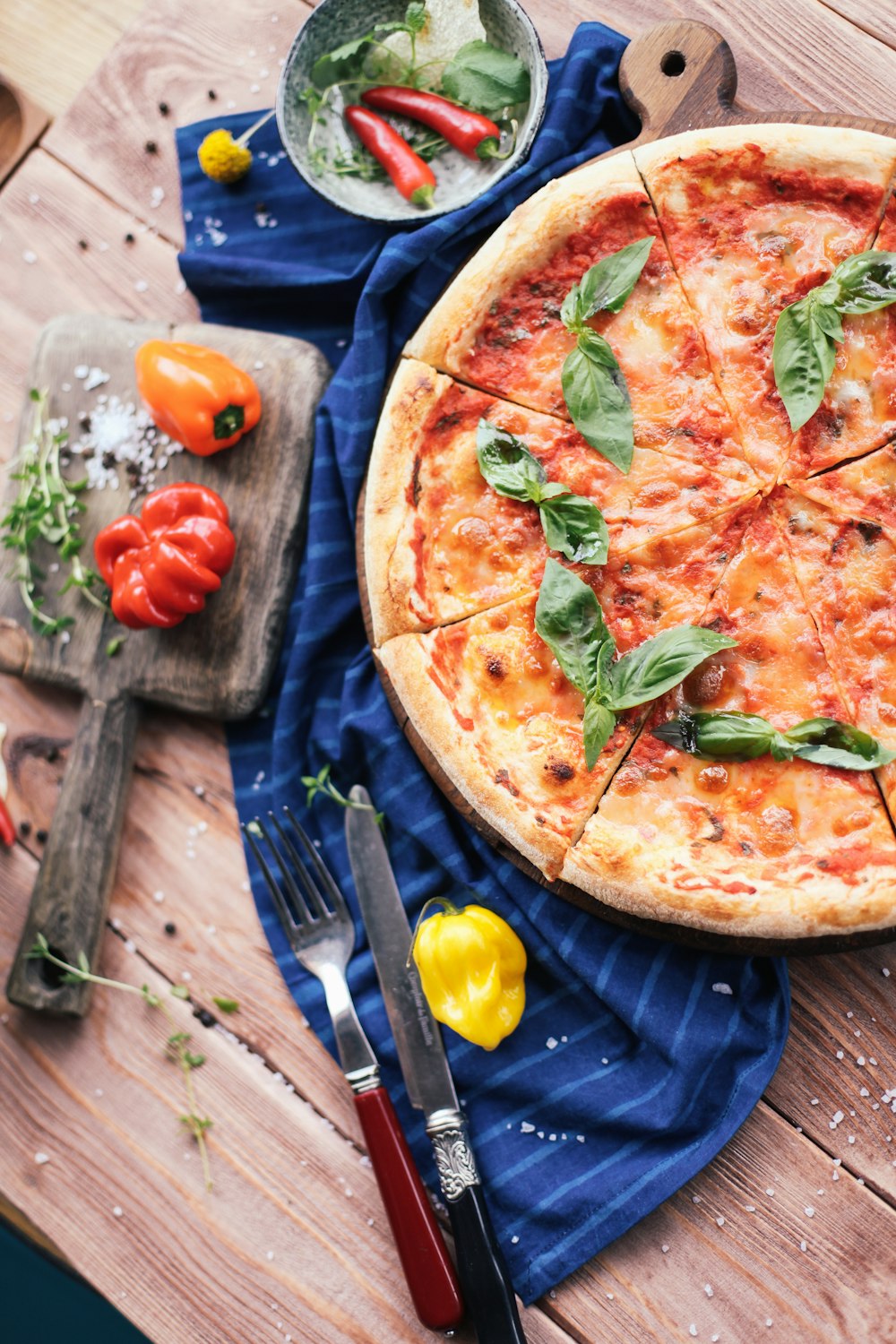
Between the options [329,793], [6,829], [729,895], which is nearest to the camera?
[729,895]

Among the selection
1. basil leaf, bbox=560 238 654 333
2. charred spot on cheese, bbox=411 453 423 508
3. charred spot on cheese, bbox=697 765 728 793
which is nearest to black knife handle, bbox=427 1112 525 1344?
charred spot on cheese, bbox=697 765 728 793

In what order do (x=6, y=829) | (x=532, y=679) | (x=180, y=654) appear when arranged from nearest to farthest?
(x=532, y=679), (x=180, y=654), (x=6, y=829)

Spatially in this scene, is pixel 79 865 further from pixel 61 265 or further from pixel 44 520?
pixel 61 265

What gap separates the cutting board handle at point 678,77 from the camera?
3.29 metres

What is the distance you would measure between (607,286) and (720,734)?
1383 mm

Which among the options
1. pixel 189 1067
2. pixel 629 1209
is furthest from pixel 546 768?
pixel 189 1067

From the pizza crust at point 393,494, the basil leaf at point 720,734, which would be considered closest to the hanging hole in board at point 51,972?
the pizza crust at point 393,494

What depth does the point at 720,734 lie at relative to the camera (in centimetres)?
295

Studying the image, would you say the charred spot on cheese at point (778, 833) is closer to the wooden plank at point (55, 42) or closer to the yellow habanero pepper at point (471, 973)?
the yellow habanero pepper at point (471, 973)

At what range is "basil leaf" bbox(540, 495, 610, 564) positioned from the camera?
310 cm

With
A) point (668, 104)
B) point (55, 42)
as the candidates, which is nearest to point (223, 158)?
point (55, 42)

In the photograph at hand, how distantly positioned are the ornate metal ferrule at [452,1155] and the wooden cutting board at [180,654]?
136cm

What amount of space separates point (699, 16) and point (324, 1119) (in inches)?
155

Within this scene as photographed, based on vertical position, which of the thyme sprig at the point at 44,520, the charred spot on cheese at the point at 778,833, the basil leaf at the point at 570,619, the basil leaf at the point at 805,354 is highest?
the thyme sprig at the point at 44,520
